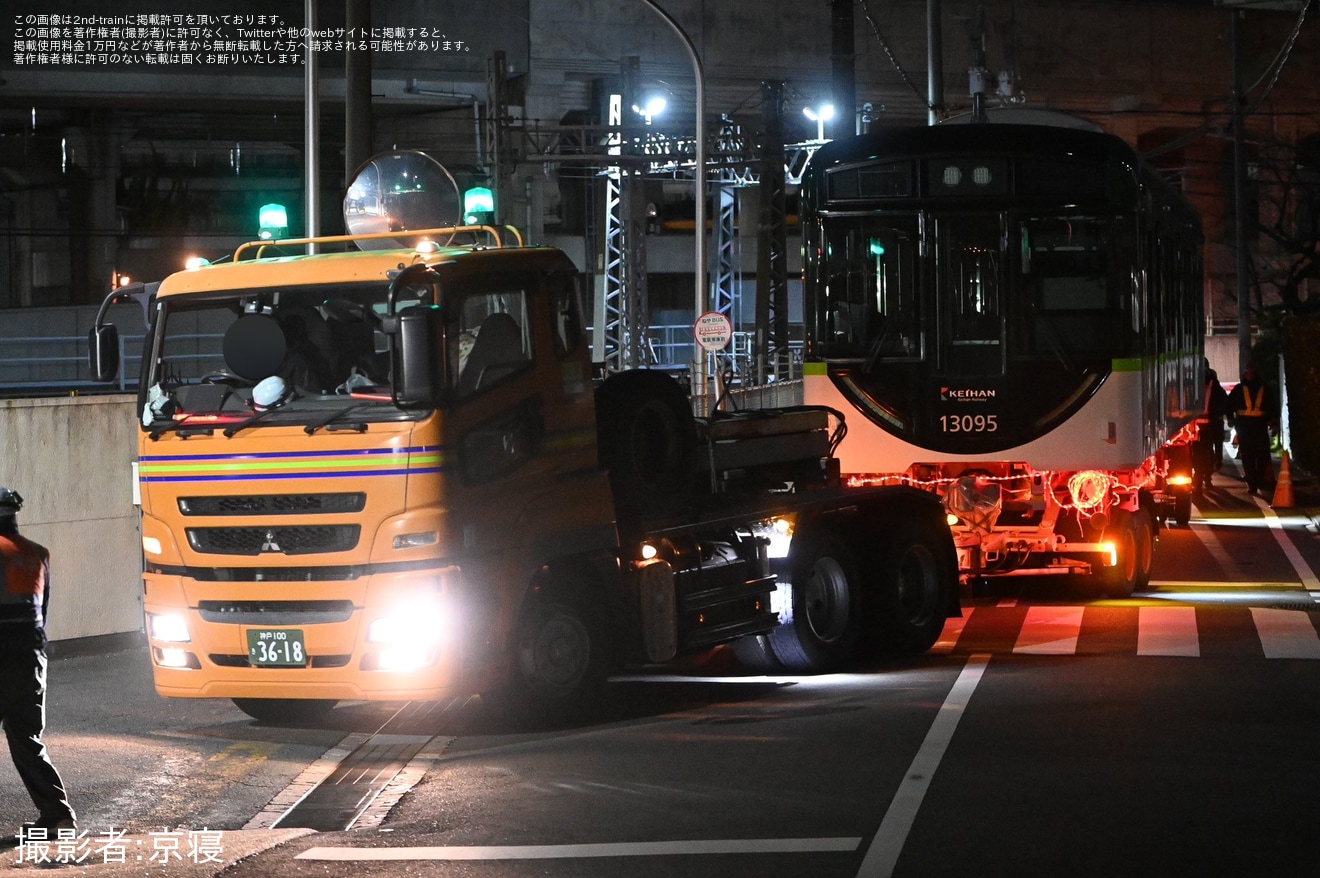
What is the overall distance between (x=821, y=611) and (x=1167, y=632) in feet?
9.26

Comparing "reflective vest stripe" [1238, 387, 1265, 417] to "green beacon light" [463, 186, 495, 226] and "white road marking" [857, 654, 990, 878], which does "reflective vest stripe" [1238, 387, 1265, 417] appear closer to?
"white road marking" [857, 654, 990, 878]

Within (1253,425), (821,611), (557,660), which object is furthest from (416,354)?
(1253,425)

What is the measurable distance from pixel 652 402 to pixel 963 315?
4714 mm

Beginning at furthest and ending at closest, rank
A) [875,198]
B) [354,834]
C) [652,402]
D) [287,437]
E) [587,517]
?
[875,198]
[652,402]
[587,517]
[287,437]
[354,834]

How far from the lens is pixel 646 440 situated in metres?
12.4

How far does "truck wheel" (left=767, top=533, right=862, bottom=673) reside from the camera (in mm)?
13305

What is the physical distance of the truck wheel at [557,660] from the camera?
11.1m

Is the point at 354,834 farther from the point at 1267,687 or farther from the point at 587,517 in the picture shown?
the point at 1267,687

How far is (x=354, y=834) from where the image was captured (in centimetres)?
856

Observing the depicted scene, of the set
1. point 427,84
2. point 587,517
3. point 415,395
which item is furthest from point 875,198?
point 427,84

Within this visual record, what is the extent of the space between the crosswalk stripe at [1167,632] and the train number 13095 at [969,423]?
1.98m

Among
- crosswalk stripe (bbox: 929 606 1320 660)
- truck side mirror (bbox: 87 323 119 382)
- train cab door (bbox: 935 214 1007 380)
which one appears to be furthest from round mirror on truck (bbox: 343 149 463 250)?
train cab door (bbox: 935 214 1007 380)

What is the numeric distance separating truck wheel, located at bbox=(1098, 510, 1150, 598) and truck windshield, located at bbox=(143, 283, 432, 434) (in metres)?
8.08

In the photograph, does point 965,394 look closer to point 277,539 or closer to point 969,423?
point 969,423
